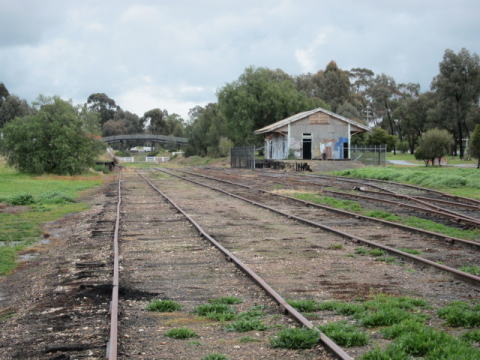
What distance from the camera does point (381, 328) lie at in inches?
232

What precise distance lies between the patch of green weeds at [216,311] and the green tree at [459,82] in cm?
6936

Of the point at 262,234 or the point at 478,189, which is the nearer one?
the point at 262,234

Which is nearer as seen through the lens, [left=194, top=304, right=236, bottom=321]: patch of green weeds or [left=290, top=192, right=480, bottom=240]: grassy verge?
[left=194, top=304, right=236, bottom=321]: patch of green weeds

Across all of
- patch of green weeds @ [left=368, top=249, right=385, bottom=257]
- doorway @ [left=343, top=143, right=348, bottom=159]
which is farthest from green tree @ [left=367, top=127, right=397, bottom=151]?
patch of green weeds @ [left=368, top=249, right=385, bottom=257]

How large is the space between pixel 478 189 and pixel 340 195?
622cm

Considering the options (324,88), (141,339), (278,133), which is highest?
(324,88)

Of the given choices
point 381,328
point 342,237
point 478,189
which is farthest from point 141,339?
point 478,189

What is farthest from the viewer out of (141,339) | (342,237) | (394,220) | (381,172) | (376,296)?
(381,172)

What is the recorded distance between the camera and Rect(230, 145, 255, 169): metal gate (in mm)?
57372

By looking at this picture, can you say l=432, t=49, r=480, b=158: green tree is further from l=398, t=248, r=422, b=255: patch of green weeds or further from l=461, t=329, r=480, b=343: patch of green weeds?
l=461, t=329, r=480, b=343: patch of green weeds

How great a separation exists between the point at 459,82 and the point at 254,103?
25.9 metres

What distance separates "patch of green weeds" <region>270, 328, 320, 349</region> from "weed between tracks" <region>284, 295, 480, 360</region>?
22 centimetres

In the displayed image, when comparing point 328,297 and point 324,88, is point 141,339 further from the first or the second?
point 324,88

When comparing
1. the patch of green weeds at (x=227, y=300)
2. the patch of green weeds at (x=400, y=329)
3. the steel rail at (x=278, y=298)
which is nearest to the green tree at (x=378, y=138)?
the steel rail at (x=278, y=298)
